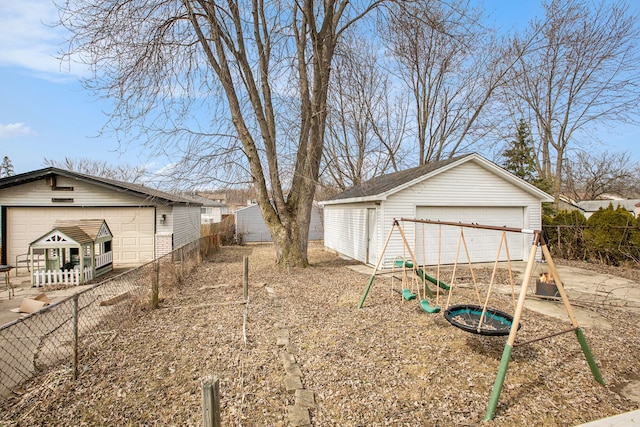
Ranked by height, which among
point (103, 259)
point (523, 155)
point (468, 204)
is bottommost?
point (103, 259)

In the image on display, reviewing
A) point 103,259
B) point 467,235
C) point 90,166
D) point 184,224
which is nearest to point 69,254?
point 103,259

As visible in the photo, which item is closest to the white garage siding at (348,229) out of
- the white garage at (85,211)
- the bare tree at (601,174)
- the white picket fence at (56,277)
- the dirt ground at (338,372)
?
the dirt ground at (338,372)

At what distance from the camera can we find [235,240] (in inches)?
743

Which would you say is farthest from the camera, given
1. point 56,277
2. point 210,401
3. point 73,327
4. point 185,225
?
point 185,225

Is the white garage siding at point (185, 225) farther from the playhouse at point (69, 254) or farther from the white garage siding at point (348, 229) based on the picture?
the white garage siding at point (348, 229)

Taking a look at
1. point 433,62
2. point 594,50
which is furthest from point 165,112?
point 594,50

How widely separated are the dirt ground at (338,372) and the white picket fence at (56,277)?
3.99 meters

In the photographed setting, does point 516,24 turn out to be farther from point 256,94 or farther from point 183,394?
point 183,394

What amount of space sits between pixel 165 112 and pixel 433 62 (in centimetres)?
1558

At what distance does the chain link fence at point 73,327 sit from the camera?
3311mm

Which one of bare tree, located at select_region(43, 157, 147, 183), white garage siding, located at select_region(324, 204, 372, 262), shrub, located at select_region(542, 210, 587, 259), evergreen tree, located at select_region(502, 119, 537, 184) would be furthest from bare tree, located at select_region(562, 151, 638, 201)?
bare tree, located at select_region(43, 157, 147, 183)

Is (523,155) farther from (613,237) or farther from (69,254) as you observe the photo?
(69,254)

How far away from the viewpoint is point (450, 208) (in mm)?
10219

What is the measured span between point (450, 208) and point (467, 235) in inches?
43.9
